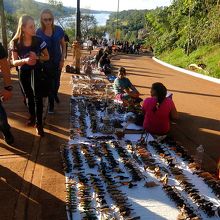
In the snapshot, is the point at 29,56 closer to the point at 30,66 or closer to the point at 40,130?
the point at 30,66

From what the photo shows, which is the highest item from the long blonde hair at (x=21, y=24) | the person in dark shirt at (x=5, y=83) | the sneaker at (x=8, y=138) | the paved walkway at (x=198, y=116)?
the long blonde hair at (x=21, y=24)

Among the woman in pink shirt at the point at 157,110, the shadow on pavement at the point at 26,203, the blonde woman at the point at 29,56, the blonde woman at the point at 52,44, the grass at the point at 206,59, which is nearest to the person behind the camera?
the shadow on pavement at the point at 26,203

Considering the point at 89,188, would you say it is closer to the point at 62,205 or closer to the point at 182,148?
the point at 62,205

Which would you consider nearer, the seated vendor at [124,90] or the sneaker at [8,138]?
the sneaker at [8,138]

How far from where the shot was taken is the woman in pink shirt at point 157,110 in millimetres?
5668

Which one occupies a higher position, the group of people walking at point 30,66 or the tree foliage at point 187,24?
the tree foliage at point 187,24

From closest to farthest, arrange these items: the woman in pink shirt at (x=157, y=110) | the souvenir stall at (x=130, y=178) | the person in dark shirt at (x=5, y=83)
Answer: the souvenir stall at (x=130, y=178) → the person in dark shirt at (x=5, y=83) → the woman in pink shirt at (x=157, y=110)

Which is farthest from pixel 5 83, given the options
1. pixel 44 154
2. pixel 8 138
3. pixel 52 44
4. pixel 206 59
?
pixel 206 59

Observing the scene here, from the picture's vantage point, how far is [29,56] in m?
5.41

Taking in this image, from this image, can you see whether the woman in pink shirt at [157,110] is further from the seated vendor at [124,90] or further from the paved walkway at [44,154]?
the seated vendor at [124,90]

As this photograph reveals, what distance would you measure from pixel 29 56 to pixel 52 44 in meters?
1.81

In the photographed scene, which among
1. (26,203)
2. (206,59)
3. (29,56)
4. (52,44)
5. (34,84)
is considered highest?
(52,44)

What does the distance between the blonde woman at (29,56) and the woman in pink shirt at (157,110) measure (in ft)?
5.64

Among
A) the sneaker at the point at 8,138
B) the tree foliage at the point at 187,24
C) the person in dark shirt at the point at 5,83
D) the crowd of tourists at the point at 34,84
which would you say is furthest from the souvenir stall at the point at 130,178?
the tree foliage at the point at 187,24
